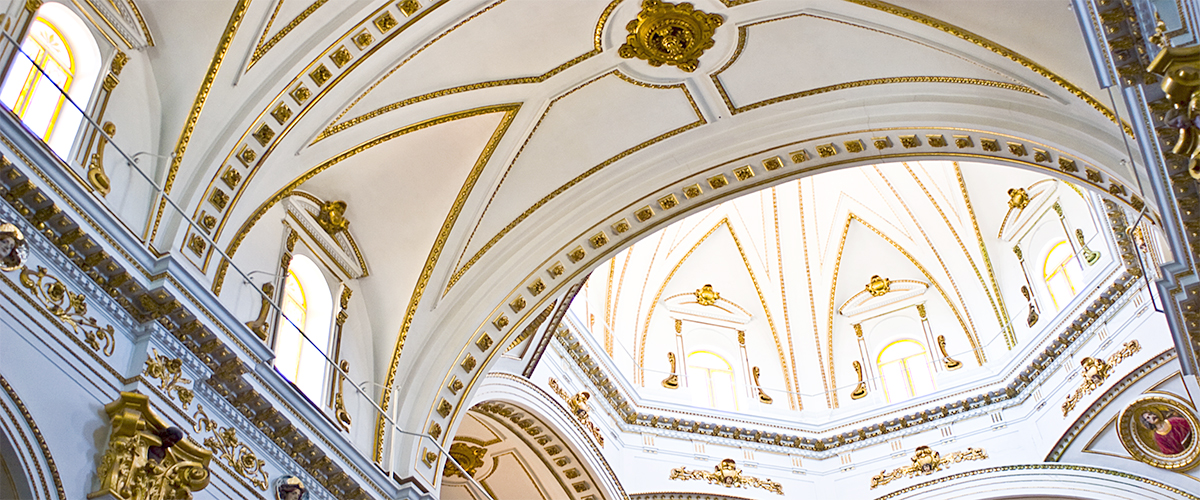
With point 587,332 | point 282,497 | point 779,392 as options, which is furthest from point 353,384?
point 779,392

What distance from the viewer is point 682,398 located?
2105 cm

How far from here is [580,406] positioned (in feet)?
60.0

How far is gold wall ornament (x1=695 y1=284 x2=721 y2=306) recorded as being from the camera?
2291 cm

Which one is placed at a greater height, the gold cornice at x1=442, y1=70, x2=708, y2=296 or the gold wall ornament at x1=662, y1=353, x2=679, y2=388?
the gold wall ornament at x1=662, y1=353, x2=679, y2=388

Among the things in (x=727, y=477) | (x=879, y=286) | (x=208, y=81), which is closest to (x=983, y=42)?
(x=208, y=81)

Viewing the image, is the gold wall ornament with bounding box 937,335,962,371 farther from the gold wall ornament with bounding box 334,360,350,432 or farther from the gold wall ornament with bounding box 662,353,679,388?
the gold wall ornament with bounding box 334,360,350,432

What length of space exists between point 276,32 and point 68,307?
3.57 m

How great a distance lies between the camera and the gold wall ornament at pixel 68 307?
825 cm

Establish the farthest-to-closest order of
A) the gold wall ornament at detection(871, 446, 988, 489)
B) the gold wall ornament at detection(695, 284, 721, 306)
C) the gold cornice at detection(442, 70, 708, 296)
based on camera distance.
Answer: the gold wall ornament at detection(695, 284, 721, 306) → the gold wall ornament at detection(871, 446, 988, 489) → the gold cornice at detection(442, 70, 708, 296)

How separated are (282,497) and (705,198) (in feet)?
21.9

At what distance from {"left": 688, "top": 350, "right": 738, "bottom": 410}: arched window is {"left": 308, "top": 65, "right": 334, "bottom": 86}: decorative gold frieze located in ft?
39.8

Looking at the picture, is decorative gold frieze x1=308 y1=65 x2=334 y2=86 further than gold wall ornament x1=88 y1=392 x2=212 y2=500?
Yes

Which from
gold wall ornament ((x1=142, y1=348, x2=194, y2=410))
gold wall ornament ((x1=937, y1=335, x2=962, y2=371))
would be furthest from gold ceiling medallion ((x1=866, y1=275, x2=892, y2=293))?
gold wall ornament ((x1=142, y1=348, x2=194, y2=410))

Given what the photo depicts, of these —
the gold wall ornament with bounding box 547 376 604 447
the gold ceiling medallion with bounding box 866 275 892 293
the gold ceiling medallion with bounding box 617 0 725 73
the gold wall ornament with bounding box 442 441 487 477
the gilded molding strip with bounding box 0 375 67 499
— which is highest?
the gold ceiling medallion with bounding box 866 275 892 293
